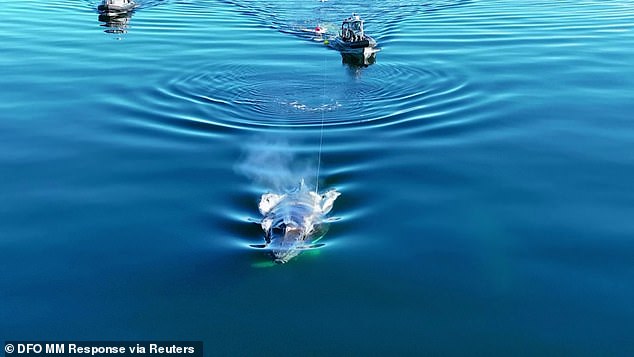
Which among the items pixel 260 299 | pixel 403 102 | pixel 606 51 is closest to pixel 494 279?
pixel 260 299

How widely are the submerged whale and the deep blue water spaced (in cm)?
38

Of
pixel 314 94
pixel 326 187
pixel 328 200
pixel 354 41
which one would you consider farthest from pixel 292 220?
pixel 354 41

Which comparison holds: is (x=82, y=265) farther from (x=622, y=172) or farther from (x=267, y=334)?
(x=622, y=172)

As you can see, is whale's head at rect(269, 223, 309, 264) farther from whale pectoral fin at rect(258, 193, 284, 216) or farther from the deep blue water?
whale pectoral fin at rect(258, 193, 284, 216)

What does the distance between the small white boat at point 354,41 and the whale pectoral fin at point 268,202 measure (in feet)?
61.9

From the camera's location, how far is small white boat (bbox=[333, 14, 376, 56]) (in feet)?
125

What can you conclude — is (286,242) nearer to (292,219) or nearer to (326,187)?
(292,219)

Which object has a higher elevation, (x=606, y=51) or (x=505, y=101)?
(x=606, y=51)

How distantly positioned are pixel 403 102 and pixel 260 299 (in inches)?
604

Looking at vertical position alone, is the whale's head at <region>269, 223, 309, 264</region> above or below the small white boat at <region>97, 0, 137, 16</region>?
below

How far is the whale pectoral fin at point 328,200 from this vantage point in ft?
65.5

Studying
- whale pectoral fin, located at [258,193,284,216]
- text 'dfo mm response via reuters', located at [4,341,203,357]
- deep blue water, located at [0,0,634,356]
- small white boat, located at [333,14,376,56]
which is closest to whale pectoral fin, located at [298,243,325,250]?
deep blue water, located at [0,0,634,356]

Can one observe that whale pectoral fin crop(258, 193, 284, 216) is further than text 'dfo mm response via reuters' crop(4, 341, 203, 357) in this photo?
Yes

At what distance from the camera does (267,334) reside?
601 inches
